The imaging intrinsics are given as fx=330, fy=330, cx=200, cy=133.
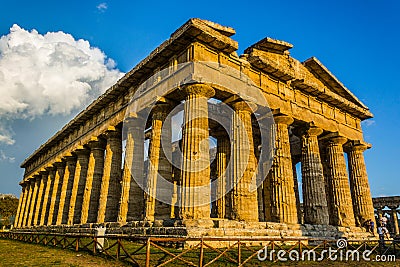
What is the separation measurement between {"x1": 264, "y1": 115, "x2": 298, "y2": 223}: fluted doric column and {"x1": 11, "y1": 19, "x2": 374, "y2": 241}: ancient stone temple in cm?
6

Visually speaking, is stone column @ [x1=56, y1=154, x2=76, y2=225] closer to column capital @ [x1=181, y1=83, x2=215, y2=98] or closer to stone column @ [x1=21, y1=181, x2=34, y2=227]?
stone column @ [x1=21, y1=181, x2=34, y2=227]

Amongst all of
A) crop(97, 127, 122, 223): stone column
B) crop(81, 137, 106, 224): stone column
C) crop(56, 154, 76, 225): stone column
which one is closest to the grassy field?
crop(97, 127, 122, 223): stone column

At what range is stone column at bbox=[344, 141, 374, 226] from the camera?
80.1 ft

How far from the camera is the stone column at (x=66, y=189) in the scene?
2894 cm

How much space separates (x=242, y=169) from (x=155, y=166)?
4.81m

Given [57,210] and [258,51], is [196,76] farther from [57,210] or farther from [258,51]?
[57,210]

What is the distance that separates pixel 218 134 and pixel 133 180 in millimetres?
7063

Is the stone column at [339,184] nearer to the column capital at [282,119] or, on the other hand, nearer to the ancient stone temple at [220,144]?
the ancient stone temple at [220,144]

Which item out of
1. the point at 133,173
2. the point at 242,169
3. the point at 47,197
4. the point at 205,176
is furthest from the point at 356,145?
the point at 47,197

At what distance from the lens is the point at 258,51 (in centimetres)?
2064

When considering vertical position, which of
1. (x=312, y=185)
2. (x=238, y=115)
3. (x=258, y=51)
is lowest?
(x=312, y=185)

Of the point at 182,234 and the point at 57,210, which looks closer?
the point at 182,234

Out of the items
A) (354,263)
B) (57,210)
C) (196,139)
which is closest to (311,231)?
(354,263)

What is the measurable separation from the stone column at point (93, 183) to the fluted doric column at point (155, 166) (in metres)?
8.24
